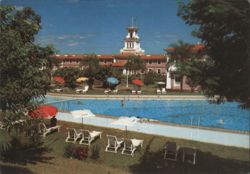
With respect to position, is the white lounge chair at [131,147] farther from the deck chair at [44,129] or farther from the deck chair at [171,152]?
the deck chair at [44,129]

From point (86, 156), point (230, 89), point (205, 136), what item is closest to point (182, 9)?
point (230, 89)

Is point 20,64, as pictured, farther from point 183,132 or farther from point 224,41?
point 183,132

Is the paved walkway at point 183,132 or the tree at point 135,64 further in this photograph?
the tree at point 135,64

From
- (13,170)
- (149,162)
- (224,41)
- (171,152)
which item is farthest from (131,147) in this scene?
(224,41)

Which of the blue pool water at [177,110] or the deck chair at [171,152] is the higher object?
the blue pool water at [177,110]

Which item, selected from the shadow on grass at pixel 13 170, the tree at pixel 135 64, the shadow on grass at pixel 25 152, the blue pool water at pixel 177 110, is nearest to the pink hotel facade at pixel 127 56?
the tree at pixel 135 64

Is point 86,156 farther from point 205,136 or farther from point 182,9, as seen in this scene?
point 182,9

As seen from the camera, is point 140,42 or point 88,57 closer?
point 140,42
